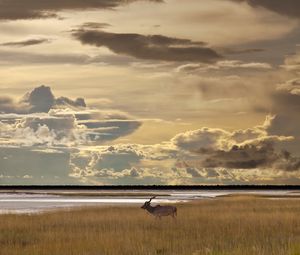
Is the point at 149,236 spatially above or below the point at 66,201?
above

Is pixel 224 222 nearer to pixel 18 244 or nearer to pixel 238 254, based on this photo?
pixel 18 244

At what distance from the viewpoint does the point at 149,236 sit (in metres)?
23.0

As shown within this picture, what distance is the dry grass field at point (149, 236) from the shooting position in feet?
61.2

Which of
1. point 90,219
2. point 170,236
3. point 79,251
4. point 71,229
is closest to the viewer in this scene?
point 79,251

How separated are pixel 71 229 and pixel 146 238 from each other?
5865mm

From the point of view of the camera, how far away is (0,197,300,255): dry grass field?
18656 mm

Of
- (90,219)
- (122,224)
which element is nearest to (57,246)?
(122,224)

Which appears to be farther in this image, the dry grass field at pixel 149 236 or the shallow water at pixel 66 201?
the shallow water at pixel 66 201

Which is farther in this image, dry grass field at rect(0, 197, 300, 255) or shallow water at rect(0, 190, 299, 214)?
shallow water at rect(0, 190, 299, 214)

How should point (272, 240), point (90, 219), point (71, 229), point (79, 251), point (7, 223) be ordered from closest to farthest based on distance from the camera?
point (79, 251) → point (272, 240) → point (71, 229) → point (7, 223) → point (90, 219)

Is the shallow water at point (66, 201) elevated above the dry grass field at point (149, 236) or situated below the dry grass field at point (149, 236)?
below

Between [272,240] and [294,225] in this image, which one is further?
[294,225]

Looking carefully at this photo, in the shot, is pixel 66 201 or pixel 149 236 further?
pixel 66 201

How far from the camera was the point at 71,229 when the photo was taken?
27000 mm
